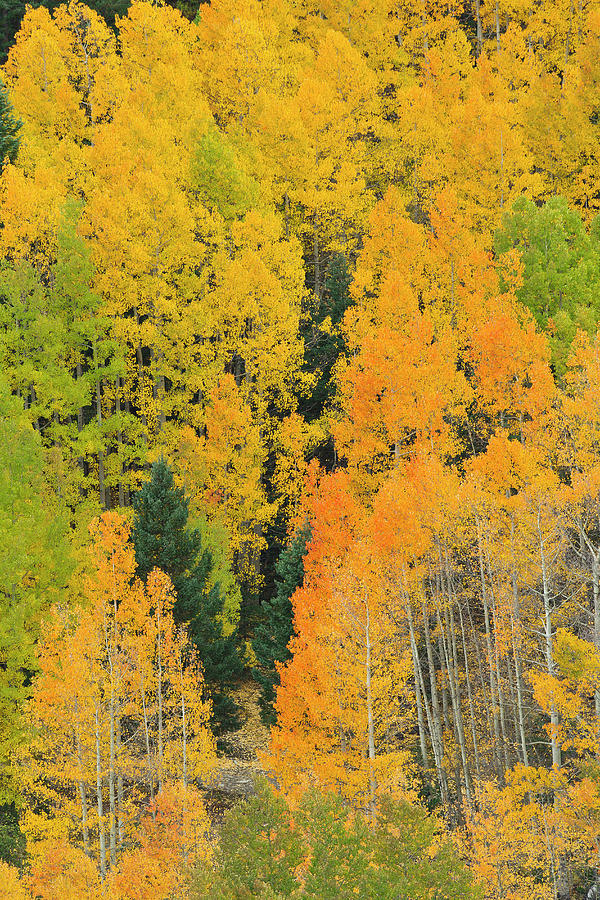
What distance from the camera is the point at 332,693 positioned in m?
24.0

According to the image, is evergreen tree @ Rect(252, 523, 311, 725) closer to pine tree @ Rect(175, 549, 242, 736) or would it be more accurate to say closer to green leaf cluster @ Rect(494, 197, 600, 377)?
pine tree @ Rect(175, 549, 242, 736)

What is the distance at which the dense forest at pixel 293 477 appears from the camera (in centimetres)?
2122

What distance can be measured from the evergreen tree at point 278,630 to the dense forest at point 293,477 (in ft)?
0.38

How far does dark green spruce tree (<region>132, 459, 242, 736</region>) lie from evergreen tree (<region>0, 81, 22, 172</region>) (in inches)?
581

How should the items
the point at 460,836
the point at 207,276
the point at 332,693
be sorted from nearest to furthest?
the point at 460,836 < the point at 332,693 < the point at 207,276

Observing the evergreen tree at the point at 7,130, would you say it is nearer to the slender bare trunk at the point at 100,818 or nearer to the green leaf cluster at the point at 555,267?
the green leaf cluster at the point at 555,267

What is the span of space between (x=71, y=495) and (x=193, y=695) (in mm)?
8276

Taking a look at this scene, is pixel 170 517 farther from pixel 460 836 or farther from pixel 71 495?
pixel 460 836

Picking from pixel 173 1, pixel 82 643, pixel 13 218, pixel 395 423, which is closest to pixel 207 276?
pixel 13 218

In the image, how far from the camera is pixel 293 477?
33.1m

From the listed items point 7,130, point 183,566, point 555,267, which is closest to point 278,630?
point 183,566

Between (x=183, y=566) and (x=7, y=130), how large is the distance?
60.8ft

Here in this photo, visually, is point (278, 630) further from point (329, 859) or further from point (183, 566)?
point (329, 859)

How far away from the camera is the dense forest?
2122cm
